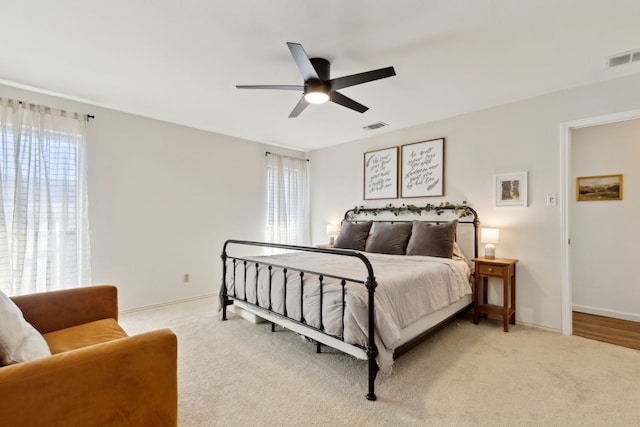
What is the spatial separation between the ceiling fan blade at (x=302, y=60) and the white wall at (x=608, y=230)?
3664 millimetres

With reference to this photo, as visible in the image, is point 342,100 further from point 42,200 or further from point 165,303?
point 165,303

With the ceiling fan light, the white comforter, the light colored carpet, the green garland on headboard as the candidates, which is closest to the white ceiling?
the ceiling fan light

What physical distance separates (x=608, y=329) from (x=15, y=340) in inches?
189

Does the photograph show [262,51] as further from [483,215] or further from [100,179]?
[483,215]

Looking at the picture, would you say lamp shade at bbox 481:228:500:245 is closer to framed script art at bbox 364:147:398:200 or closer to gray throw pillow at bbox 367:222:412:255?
gray throw pillow at bbox 367:222:412:255

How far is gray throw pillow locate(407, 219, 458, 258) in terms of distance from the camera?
3.37 m

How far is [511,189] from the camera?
3361mm

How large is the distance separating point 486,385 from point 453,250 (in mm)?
1630

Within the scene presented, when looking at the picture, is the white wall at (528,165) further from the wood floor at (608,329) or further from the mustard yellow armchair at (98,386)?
the mustard yellow armchair at (98,386)

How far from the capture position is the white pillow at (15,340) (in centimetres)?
117

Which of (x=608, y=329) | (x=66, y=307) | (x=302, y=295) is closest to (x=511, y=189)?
(x=608, y=329)

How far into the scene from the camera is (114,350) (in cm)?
119

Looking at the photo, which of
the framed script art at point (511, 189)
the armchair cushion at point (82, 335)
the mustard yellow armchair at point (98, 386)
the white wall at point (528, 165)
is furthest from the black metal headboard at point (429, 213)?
the armchair cushion at point (82, 335)

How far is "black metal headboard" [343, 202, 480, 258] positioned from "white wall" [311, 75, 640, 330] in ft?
0.33
